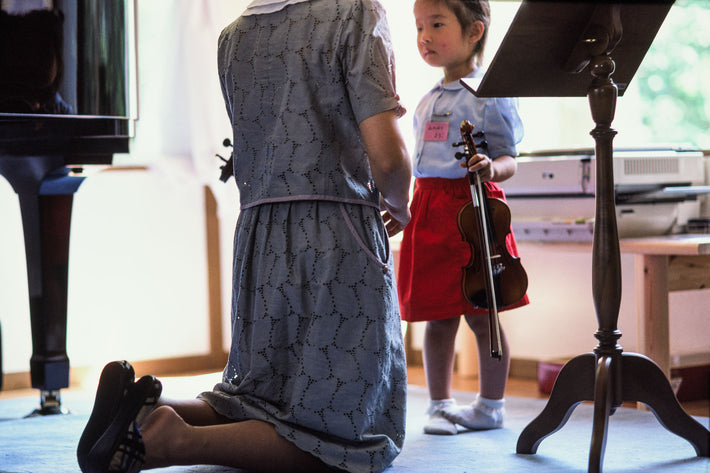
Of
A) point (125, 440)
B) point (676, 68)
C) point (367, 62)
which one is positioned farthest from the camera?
point (676, 68)

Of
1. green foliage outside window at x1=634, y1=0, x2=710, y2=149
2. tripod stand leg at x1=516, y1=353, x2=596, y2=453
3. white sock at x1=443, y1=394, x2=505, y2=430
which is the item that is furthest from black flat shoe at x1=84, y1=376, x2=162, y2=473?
green foliage outside window at x1=634, y1=0, x2=710, y2=149

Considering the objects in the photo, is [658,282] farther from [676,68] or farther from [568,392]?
[676,68]

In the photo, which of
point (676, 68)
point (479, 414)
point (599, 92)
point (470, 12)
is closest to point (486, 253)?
point (599, 92)

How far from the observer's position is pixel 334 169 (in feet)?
5.95

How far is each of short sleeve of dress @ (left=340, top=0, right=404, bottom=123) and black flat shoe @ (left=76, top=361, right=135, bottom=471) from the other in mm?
671

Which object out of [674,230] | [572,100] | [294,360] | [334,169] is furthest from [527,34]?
[572,100]

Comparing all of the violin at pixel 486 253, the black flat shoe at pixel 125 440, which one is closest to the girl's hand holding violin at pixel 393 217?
the violin at pixel 486 253

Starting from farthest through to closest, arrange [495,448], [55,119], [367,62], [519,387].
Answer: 1. [519,387]
2. [55,119]
3. [495,448]
4. [367,62]

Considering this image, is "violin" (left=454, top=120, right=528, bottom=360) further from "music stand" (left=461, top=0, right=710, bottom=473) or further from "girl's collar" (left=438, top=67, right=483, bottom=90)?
"girl's collar" (left=438, top=67, right=483, bottom=90)

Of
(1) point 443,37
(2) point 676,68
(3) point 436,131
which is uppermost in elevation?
(2) point 676,68

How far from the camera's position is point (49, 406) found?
110 inches

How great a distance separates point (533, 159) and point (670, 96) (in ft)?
4.77

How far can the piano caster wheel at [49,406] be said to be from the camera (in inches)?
110

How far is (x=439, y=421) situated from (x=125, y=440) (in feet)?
3.34
